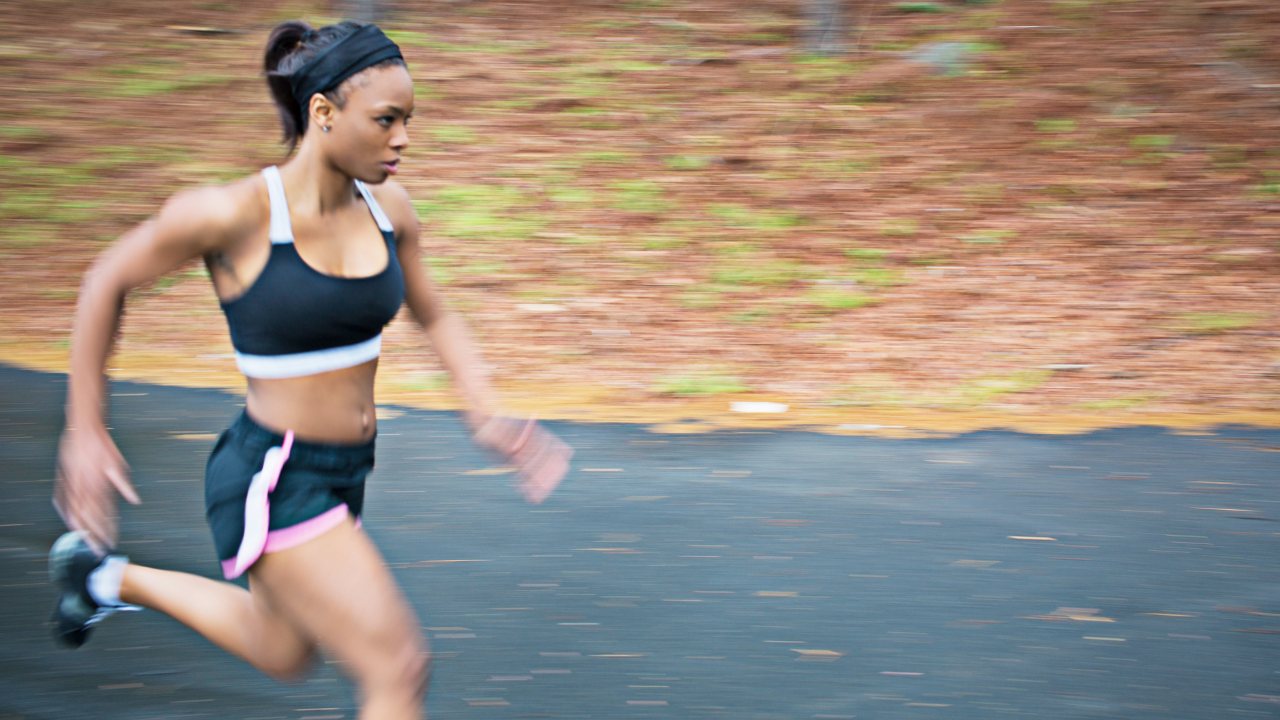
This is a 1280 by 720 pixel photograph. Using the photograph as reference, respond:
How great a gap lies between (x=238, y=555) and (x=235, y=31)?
1351 centimetres

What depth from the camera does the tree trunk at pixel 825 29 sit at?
43.8 ft

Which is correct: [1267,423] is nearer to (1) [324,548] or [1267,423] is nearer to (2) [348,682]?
(2) [348,682]

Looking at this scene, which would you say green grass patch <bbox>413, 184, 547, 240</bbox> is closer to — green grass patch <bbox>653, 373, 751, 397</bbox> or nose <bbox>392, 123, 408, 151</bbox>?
green grass patch <bbox>653, 373, 751, 397</bbox>

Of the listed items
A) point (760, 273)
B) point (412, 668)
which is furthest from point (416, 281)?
point (760, 273)

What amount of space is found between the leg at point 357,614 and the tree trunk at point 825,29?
38.6 ft

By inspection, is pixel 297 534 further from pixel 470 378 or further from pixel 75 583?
pixel 75 583

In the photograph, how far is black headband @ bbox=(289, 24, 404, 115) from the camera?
2482 millimetres

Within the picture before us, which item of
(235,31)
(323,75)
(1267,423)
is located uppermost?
(323,75)

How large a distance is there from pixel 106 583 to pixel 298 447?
786 mm

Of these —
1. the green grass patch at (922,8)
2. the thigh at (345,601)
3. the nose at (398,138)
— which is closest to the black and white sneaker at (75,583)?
the thigh at (345,601)

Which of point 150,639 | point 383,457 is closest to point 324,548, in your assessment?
point 150,639

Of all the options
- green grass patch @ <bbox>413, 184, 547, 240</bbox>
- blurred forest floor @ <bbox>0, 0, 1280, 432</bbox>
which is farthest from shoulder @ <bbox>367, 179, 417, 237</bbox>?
green grass patch @ <bbox>413, 184, 547, 240</bbox>

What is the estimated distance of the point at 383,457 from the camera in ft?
19.2

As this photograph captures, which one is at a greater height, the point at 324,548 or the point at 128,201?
the point at 324,548
